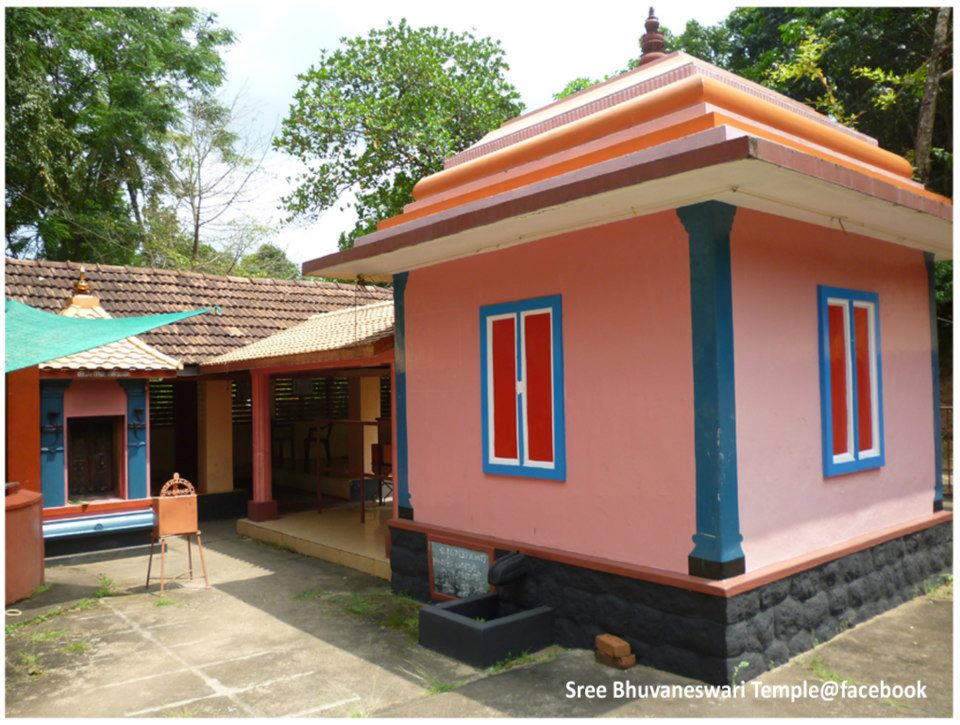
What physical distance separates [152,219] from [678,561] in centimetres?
2204

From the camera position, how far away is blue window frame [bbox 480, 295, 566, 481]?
5859 mm

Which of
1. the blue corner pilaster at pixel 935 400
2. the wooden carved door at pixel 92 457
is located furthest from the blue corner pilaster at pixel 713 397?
the wooden carved door at pixel 92 457

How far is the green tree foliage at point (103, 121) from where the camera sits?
19062 millimetres

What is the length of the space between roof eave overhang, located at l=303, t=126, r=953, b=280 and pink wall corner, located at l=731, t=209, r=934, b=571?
0.23 m

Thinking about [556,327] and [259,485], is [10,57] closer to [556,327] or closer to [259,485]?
[259,485]

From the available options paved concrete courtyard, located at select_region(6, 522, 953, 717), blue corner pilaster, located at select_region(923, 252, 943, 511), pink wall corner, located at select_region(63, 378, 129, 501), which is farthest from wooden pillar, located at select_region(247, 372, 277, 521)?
blue corner pilaster, located at select_region(923, 252, 943, 511)

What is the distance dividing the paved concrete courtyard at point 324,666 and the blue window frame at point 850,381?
1.34m

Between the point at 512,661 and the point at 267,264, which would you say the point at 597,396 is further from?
the point at 267,264

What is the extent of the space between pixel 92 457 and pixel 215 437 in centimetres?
→ 240

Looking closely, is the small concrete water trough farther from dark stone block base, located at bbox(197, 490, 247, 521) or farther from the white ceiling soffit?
dark stone block base, located at bbox(197, 490, 247, 521)

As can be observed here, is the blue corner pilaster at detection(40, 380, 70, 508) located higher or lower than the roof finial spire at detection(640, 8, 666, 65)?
lower

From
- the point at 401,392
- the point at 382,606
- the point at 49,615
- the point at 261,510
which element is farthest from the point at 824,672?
the point at 261,510

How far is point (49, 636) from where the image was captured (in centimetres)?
620

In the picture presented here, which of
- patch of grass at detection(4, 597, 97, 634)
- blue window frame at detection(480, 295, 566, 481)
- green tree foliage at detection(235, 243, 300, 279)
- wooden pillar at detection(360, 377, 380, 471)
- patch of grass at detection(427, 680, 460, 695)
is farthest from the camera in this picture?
green tree foliage at detection(235, 243, 300, 279)
